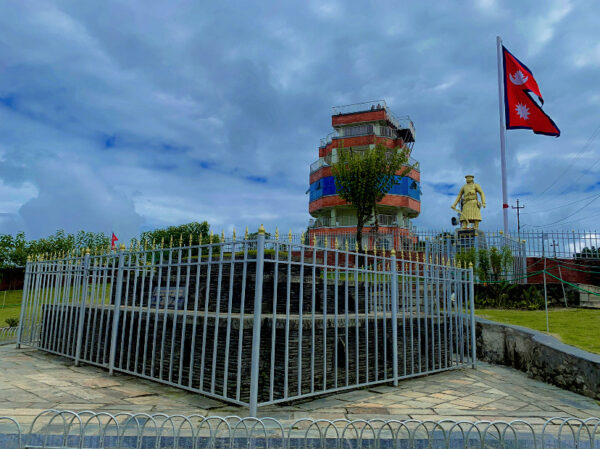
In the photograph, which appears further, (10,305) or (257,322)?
(10,305)

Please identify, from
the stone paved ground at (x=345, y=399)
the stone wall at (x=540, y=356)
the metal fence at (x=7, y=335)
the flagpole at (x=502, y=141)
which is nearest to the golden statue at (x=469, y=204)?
the flagpole at (x=502, y=141)

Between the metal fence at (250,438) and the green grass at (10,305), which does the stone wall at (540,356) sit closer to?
the metal fence at (250,438)

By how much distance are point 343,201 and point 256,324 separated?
94.4 ft

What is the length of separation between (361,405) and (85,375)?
4482mm

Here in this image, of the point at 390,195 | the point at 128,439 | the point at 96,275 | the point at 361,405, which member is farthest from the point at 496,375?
the point at 390,195

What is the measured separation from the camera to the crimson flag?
55.1ft

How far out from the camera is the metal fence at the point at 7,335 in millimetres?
10600

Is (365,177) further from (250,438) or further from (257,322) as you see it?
(250,438)

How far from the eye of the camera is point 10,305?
73.7 ft

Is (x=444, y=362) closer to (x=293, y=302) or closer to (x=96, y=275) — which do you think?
(x=293, y=302)

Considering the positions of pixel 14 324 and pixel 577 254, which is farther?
pixel 577 254

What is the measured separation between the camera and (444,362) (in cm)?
729

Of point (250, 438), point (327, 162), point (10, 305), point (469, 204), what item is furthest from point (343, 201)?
point (250, 438)

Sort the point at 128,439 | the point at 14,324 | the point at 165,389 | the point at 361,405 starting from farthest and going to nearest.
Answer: the point at 14,324 < the point at 165,389 < the point at 361,405 < the point at 128,439
